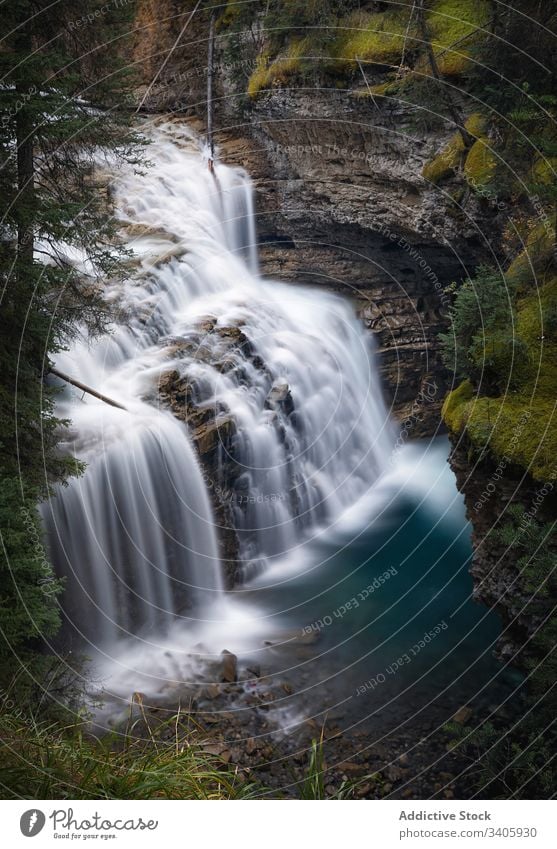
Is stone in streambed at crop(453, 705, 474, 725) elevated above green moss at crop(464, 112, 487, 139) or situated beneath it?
situated beneath

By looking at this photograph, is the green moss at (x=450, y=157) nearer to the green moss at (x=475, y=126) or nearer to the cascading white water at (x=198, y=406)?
the green moss at (x=475, y=126)

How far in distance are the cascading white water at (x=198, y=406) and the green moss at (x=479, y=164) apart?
228 inches

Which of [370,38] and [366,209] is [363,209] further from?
[370,38]

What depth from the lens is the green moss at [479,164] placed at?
11.4 m

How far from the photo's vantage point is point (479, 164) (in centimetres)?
1182

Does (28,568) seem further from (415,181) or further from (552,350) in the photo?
(415,181)

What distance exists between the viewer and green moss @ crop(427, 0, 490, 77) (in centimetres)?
1176

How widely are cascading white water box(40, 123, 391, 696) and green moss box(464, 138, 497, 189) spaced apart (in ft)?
19.0

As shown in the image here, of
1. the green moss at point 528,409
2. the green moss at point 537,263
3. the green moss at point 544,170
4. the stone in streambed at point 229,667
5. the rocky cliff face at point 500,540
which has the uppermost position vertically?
the green moss at point 544,170

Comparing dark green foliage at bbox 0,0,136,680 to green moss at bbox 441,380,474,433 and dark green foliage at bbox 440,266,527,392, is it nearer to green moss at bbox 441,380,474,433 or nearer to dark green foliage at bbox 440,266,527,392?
dark green foliage at bbox 440,266,527,392

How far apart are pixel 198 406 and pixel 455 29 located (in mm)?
9927

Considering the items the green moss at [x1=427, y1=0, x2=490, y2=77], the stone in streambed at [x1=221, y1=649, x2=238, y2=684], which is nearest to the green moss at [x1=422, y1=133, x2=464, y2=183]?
the green moss at [x1=427, y1=0, x2=490, y2=77]

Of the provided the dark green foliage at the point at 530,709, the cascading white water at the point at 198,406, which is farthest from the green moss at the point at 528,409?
the cascading white water at the point at 198,406

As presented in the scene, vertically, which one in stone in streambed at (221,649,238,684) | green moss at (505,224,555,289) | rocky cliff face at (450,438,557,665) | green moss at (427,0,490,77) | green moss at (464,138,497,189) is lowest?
stone in streambed at (221,649,238,684)
